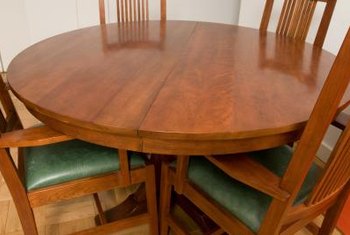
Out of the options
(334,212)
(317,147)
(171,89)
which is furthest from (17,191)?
(334,212)

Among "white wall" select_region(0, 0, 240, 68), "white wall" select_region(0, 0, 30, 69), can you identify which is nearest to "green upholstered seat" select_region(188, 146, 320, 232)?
"white wall" select_region(0, 0, 240, 68)

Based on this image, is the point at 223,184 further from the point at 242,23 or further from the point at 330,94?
the point at 242,23

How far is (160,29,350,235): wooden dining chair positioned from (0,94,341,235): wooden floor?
457 mm

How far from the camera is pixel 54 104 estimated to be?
84 centimetres

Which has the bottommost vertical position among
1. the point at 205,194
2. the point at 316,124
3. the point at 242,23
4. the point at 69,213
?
the point at 69,213

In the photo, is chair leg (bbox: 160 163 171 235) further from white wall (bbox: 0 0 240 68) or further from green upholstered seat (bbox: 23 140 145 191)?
white wall (bbox: 0 0 240 68)

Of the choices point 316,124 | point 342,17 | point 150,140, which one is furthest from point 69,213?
point 342,17

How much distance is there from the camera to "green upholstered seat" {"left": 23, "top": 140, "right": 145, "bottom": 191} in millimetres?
998

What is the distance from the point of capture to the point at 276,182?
77 centimetres

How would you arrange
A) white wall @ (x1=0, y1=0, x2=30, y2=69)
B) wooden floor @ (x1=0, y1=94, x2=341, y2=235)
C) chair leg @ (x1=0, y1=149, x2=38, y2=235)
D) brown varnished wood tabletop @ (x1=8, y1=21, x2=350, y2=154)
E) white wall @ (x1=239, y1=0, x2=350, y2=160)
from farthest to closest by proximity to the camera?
white wall @ (x1=0, y1=0, x2=30, y2=69)
white wall @ (x1=239, y1=0, x2=350, y2=160)
wooden floor @ (x1=0, y1=94, x2=341, y2=235)
chair leg @ (x1=0, y1=149, x2=38, y2=235)
brown varnished wood tabletop @ (x1=8, y1=21, x2=350, y2=154)

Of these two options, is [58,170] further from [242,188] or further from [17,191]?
[242,188]

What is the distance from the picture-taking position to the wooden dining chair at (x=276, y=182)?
2.16ft

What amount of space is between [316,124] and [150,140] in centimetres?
40

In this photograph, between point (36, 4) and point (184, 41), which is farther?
point (36, 4)
